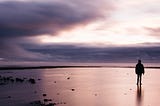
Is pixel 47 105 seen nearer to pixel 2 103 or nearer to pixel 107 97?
pixel 2 103

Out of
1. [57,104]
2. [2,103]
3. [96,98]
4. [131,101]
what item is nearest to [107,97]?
[96,98]

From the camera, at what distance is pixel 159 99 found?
24.0 metres

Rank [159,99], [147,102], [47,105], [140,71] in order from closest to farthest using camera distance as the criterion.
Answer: [47,105] → [147,102] → [159,99] → [140,71]

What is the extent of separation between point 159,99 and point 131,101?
2172 mm

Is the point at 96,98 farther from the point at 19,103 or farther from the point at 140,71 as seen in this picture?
the point at 140,71

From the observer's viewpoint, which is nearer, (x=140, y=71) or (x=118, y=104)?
(x=118, y=104)

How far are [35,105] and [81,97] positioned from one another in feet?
16.0

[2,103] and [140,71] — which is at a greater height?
[140,71]

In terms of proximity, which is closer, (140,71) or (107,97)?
(107,97)

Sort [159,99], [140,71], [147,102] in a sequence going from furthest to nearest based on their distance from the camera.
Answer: [140,71], [159,99], [147,102]

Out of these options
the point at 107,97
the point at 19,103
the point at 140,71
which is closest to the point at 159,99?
the point at 107,97

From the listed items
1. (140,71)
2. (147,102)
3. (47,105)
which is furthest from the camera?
(140,71)

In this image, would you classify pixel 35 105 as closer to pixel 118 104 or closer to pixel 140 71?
pixel 118 104

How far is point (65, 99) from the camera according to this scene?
24.3m
